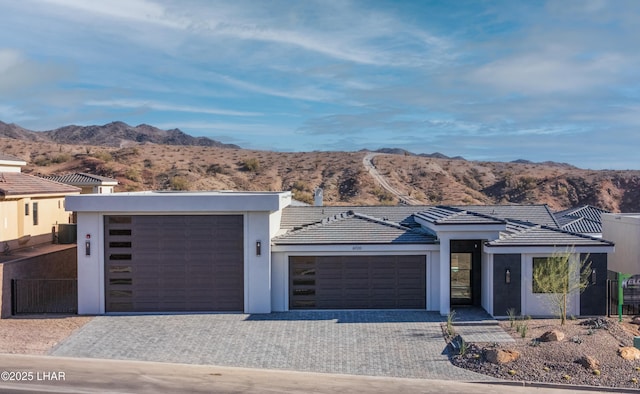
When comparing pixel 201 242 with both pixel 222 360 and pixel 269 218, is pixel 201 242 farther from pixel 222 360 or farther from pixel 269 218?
pixel 222 360

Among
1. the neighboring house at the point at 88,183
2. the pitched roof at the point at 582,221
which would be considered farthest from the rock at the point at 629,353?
the neighboring house at the point at 88,183

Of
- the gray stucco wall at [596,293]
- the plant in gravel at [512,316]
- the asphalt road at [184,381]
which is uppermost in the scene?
the gray stucco wall at [596,293]

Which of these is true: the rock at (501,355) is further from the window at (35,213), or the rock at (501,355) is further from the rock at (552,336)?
the window at (35,213)

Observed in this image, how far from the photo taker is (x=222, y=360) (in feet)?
47.1

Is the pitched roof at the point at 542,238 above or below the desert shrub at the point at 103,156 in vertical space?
below

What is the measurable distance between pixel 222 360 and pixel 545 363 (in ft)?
26.6

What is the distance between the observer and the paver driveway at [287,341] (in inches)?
554

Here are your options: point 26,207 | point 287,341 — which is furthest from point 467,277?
point 26,207

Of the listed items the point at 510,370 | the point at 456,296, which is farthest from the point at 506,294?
the point at 510,370

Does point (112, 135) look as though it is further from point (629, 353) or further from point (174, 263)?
point (629, 353)

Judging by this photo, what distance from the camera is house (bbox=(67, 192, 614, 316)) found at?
60.8 ft

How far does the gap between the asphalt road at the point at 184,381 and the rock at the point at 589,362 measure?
1.22 meters

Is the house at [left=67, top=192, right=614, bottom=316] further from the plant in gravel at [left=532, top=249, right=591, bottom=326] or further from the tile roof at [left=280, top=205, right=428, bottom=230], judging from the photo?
the tile roof at [left=280, top=205, right=428, bottom=230]

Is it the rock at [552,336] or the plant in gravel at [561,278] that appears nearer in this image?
the rock at [552,336]
